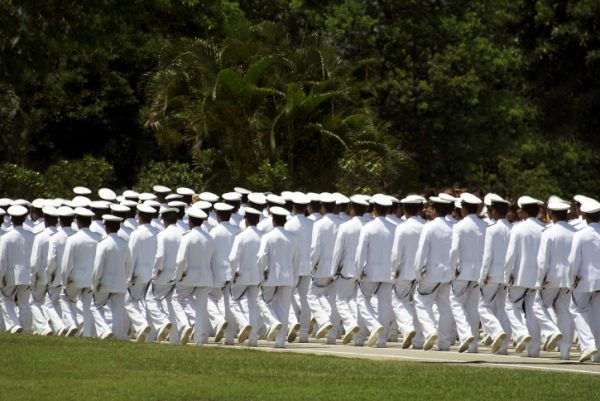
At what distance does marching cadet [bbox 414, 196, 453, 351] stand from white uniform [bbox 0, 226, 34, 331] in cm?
571

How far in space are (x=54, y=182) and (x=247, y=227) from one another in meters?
13.4

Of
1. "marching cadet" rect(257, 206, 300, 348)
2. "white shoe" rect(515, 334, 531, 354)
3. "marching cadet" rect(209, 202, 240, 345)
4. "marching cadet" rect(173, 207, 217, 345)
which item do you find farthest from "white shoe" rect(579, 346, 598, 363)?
"marching cadet" rect(173, 207, 217, 345)

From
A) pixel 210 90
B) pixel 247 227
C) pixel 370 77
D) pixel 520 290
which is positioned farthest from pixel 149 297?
pixel 370 77

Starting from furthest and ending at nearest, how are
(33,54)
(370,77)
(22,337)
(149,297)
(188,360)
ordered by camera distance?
(370,77), (33,54), (149,297), (22,337), (188,360)

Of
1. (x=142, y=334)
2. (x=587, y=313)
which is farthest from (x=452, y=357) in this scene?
(x=142, y=334)

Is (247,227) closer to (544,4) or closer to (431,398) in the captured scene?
(431,398)

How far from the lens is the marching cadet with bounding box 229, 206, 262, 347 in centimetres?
2003

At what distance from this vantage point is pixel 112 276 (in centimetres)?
1980

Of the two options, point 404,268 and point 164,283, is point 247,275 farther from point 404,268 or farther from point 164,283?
point 404,268

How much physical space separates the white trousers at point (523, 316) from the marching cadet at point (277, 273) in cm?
297

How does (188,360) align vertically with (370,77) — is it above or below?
above

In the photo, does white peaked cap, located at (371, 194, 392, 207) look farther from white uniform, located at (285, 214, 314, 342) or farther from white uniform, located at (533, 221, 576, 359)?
white uniform, located at (533, 221, 576, 359)

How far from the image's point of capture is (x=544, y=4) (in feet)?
113

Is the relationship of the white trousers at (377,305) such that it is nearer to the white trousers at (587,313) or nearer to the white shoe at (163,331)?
the white shoe at (163,331)
